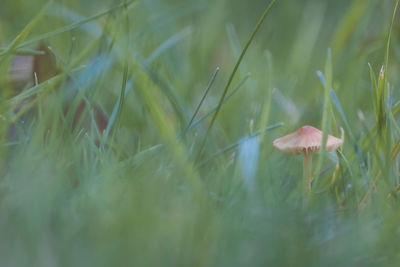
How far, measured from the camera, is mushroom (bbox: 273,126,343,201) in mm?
793

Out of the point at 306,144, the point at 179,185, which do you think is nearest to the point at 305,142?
the point at 306,144

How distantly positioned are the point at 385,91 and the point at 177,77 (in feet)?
2.82

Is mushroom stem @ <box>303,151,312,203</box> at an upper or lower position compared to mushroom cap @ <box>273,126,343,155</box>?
lower

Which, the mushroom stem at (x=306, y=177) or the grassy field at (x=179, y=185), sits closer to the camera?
the grassy field at (x=179, y=185)

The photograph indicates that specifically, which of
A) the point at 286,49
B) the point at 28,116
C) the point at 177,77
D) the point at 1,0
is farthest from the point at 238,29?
the point at 28,116

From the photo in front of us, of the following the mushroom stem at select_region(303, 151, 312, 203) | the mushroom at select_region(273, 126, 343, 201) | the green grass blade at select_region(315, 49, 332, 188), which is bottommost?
the mushroom stem at select_region(303, 151, 312, 203)

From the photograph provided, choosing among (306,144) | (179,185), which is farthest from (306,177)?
(179,185)

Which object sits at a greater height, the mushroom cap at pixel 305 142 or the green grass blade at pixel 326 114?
the green grass blade at pixel 326 114

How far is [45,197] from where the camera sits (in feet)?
1.83

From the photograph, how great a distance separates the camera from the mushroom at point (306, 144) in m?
0.79

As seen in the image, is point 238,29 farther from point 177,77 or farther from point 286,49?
point 177,77

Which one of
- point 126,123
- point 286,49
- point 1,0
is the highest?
point 1,0

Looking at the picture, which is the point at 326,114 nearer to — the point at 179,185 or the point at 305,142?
the point at 305,142

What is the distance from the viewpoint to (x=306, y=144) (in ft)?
2.63
